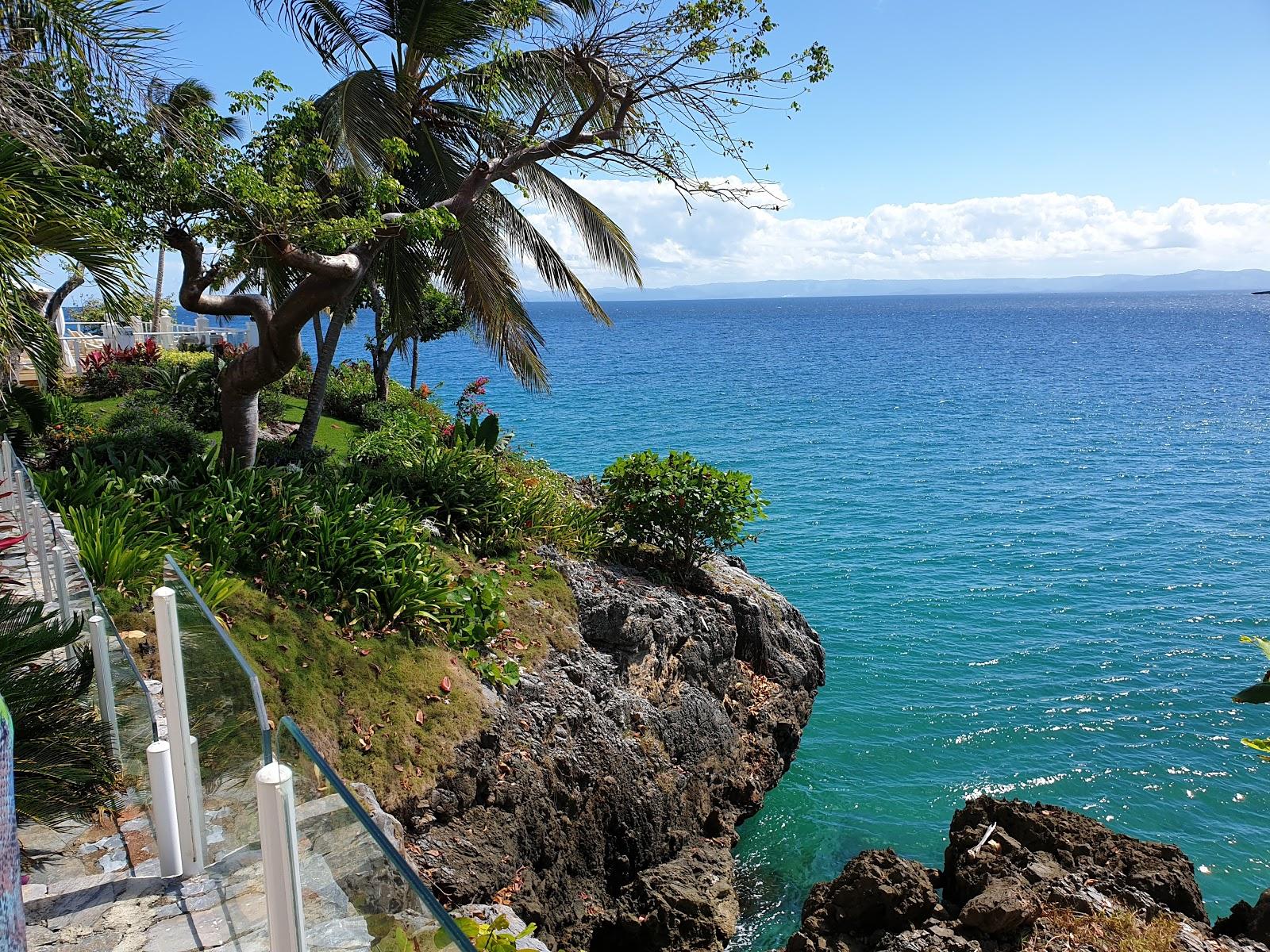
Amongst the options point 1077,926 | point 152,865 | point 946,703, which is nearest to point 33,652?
point 152,865

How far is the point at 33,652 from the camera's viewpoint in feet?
14.6

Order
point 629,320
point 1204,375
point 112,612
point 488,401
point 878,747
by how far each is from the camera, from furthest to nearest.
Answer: point 629,320 < point 1204,375 < point 488,401 < point 878,747 < point 112,612

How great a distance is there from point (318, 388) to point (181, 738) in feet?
34.3

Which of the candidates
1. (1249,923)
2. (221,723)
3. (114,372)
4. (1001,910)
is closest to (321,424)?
(114,372)

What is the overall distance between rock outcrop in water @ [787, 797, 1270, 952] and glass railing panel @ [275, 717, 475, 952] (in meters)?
6.39

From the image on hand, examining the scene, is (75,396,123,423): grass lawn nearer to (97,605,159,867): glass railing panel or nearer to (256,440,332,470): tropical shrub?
(256,440,332,470): tropical shrub

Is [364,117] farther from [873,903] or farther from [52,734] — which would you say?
[873,903]

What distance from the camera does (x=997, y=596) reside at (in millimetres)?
19438

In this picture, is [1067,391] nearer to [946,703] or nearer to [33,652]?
[946,703]

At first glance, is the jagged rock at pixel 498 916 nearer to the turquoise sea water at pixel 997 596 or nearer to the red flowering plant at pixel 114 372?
the turquoise sea water at pixel 997 596

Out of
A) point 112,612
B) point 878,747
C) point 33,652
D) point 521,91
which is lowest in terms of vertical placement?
point 878,747


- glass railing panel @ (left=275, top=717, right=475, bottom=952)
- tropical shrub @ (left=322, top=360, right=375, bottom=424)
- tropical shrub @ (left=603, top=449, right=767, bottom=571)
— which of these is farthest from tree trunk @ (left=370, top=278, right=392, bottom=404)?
glass railing panel @ (left=275, top=717, right=475, bottom=952)

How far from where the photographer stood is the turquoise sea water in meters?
12.0

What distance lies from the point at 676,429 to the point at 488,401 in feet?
56.2
